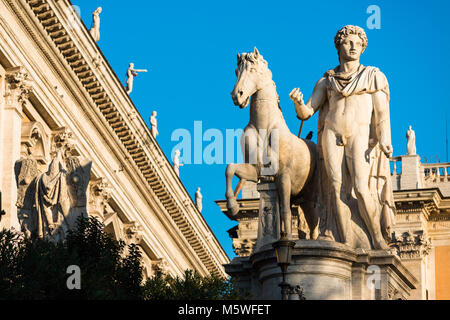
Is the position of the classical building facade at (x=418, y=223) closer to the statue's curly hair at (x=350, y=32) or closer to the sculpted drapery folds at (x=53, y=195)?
the sculpted drapery folds at (x=53, y=195)

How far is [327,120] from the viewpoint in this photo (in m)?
21.9

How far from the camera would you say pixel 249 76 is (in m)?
22.0

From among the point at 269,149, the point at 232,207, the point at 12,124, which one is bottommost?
the point at 232,207

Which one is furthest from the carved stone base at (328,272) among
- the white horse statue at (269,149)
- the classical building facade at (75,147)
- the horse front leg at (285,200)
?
the classical building facade at (75,147)

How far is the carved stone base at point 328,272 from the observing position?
20562 millimetres

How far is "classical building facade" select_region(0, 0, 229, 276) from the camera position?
28.9 m

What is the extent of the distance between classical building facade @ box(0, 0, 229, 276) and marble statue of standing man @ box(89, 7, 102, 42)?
93 cm

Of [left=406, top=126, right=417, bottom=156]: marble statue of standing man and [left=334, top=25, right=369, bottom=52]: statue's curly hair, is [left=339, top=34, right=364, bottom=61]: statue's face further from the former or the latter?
[left=406, top=126, right=417, bottom=156]: marble statue of standing man

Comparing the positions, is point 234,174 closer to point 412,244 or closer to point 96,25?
point 96,25

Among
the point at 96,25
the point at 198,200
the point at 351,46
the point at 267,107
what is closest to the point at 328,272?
the point at 267,107

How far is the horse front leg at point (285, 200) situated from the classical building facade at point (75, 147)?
695 cm

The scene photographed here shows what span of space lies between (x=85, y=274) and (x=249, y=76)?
390 cm
